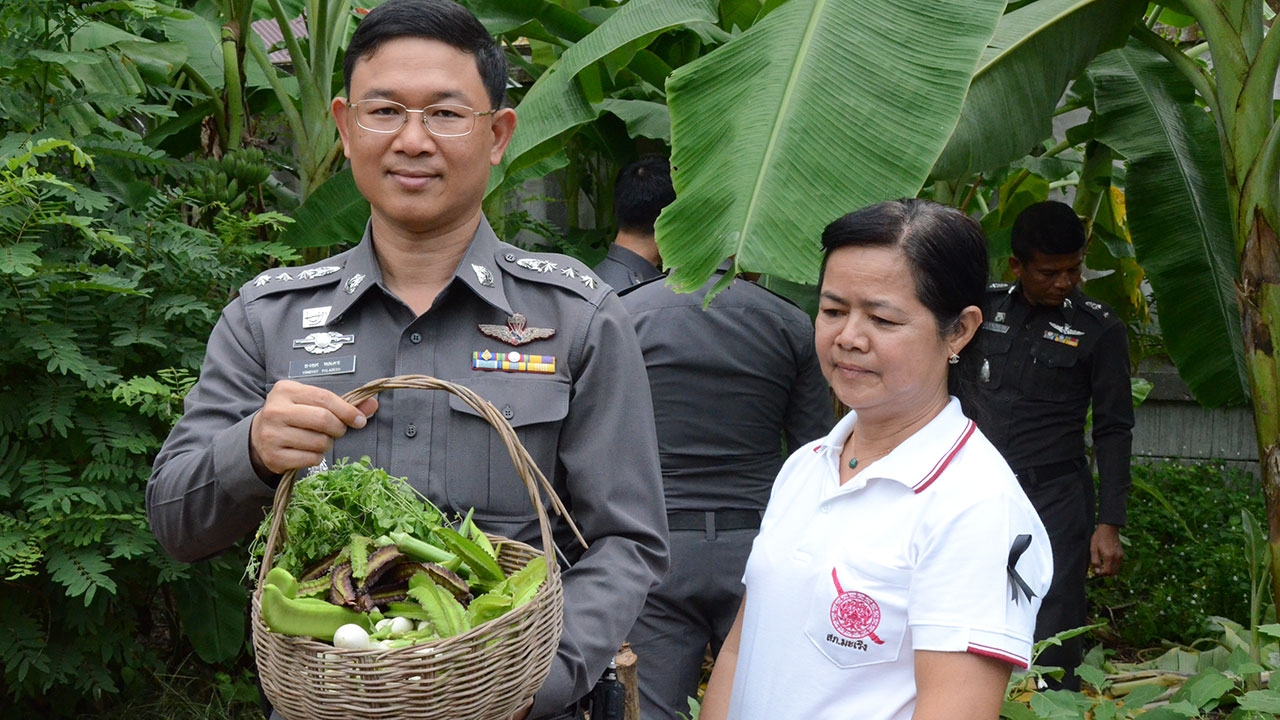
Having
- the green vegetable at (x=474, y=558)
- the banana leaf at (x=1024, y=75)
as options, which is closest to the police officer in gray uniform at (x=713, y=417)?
the banana leaf at (x=1024, y=75)

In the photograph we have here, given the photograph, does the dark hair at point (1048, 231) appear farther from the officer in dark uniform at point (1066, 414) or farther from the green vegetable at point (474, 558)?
the green vegetable at point (474, 558)

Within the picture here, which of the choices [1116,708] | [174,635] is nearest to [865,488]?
[1116,708]

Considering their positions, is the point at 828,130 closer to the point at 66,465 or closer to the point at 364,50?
the point at 364,50

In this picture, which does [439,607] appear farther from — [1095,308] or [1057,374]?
[1095,308]

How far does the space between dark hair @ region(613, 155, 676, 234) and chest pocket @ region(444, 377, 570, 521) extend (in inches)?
86.6

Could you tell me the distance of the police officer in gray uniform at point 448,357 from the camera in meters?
1.76

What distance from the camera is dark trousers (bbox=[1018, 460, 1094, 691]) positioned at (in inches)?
177

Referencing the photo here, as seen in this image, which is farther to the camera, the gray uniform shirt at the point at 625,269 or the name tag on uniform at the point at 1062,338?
the name tag on uniform at the point at 1062,338

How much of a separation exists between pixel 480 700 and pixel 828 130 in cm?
165

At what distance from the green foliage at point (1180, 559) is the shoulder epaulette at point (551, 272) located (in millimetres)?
4450

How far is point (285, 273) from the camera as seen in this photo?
6.52 feet

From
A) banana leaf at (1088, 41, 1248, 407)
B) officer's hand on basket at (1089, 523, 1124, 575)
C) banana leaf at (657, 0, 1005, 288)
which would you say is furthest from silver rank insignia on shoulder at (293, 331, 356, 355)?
officer's hand on basket at (1089, 523, 1124, 575)

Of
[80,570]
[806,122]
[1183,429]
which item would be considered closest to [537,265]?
[806,122]

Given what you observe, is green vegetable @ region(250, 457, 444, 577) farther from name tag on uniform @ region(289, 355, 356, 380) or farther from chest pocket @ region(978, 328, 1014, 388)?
chest pocket @ region(978, 328, 1014, 388)
